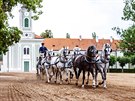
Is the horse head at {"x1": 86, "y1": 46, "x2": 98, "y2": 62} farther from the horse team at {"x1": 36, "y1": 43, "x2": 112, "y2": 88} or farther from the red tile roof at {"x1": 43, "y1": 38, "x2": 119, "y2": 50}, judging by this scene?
the red tile roof at {"x1": 43, "y1": 38, "x2": 119, "y2": 50}

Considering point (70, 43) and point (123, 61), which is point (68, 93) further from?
point (70, 43)

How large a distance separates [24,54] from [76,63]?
9123 cm

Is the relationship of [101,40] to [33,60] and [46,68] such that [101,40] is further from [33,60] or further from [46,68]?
[46,68]

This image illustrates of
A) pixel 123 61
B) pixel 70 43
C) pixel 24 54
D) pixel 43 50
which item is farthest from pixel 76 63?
pixel 70 43

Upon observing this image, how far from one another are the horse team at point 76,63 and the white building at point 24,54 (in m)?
75.2

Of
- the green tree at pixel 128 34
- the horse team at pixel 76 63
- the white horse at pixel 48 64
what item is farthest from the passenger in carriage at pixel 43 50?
the green tree at pixel 128 34

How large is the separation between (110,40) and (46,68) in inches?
4309

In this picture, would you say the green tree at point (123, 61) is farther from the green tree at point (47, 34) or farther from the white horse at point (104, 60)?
the white horse at point (104, 60)

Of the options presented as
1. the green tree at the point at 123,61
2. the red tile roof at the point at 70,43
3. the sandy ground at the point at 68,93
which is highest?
the red tile roof at the point at 70,43

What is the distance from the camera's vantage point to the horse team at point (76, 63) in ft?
78.5

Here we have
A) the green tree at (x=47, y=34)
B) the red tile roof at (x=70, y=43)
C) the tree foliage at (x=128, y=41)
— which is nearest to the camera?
the tree foliage at (x=128, y=41)

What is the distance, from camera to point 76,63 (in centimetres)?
2608

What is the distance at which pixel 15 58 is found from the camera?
116m

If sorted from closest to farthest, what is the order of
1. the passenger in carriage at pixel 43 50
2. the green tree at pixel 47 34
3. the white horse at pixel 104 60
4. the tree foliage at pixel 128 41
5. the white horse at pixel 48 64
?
the white horse at pixel 104 60, the white horse at pixel 48 64, the passenger in carriage at pixel 43 50, the tree foliage at pixel 128 41, the green tree at pixel 47 34
